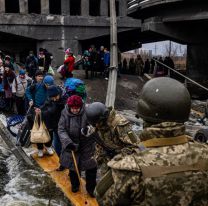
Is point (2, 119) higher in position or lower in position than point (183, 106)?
lower

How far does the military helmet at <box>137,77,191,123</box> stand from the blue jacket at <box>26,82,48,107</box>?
5.18 m

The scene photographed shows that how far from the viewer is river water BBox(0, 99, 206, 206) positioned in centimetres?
542

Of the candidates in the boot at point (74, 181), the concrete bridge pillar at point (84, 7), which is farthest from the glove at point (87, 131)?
the concrete bridge pillar at point (84, 7)

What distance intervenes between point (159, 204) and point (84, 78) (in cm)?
1504

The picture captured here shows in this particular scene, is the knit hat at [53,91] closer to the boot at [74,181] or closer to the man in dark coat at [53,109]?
the man in dark coat at [53,109]

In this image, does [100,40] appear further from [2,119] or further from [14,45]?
[2,119]

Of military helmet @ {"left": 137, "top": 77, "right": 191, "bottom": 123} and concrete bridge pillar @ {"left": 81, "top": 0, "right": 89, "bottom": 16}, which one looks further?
concrete bridge pillar @ {"left": 81, "top": 0, "right": 89, "bottom": 16}

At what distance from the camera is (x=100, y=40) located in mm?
31984

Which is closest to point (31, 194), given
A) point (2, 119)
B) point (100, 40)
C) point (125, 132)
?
point (125, 132)

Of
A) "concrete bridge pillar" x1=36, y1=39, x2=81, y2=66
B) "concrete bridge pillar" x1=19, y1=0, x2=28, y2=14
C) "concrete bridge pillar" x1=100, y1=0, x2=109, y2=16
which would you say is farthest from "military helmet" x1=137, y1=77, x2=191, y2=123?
"concrete bridge pillar" x1=100, y1=0, x2=109, y2=16

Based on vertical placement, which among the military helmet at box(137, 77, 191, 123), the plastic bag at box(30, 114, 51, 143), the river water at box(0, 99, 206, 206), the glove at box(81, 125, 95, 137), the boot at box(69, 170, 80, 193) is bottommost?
the river water at box(0, 99, 206, 206)

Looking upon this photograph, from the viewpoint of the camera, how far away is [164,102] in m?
2.09

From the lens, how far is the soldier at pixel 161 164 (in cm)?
196

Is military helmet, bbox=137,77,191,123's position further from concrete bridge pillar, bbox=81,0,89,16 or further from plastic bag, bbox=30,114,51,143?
concrete bridge pillar, bbox=81,0,89,16
